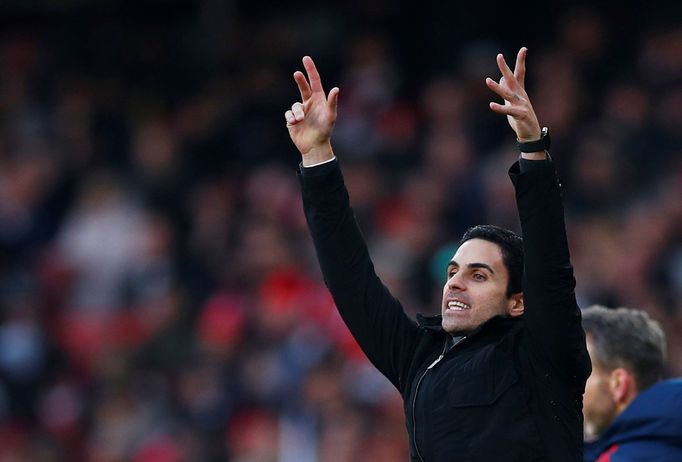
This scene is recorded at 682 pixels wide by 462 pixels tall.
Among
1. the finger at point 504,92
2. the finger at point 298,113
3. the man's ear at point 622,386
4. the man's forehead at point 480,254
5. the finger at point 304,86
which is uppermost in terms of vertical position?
the finger at point 304,86

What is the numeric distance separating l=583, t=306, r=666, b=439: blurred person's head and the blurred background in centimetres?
226

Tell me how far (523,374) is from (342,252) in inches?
24.0

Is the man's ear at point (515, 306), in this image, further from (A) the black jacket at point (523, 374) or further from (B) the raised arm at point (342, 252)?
(B) the raised arm at point (342, 252)

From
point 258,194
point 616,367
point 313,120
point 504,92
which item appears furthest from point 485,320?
point 258,194

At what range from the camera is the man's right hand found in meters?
3.62

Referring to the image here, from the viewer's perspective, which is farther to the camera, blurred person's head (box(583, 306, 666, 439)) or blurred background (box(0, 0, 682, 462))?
blurred background (box(0, 0, 682, 462))

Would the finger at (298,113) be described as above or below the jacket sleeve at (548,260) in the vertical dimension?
above

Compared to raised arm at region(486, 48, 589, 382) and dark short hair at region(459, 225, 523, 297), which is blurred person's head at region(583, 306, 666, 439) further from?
raised arm at region(486, 48, 589, 382)

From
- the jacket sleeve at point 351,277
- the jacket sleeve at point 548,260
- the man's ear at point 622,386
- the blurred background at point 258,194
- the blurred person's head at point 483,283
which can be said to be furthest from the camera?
the blurred background at point 258,194

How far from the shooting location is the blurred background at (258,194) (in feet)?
24.0

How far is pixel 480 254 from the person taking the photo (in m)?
3.49

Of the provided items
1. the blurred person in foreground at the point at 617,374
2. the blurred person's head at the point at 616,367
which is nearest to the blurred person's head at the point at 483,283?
the blurred person in foreground at the point at 617,374

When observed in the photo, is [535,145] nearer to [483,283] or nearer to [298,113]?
[483,283]

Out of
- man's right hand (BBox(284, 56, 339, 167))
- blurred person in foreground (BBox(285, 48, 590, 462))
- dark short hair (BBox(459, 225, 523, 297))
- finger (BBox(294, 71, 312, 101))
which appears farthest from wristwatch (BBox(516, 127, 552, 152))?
finger (BBox(294, 71, 312, 101))
